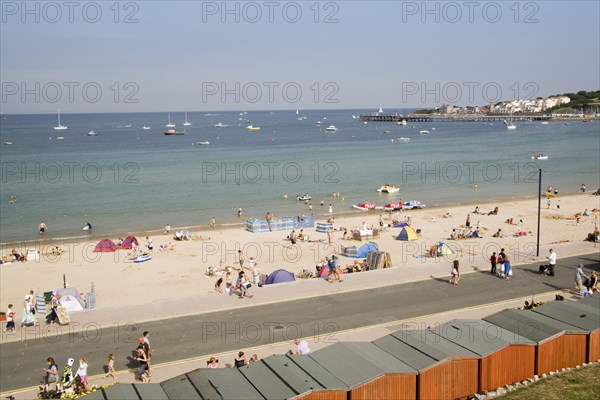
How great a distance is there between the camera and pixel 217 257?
2958cm

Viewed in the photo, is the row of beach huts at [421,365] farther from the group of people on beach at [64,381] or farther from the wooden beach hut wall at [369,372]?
the group of people on beach at [64,381]

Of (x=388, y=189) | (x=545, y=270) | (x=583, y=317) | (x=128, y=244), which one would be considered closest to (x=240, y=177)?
(x=388, y=189)

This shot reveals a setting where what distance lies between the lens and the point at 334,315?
61.1 ft

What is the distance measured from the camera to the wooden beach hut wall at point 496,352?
42.7ft

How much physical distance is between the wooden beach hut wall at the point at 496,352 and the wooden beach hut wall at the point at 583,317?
5.88ft

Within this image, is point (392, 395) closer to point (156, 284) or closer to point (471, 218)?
point (156, 284)

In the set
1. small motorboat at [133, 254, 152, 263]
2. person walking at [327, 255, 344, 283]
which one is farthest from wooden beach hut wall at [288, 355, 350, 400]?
small motorboat at [133, 254, 152, 263]

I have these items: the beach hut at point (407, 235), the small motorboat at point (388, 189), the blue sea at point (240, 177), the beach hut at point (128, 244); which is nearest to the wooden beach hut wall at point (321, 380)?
the beach hut at point (407, 235)

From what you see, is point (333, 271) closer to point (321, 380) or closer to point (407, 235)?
point (321, 380)

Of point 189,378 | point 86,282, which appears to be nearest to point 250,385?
point 189,378

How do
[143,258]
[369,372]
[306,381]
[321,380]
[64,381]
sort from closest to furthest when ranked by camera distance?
[306,381] < [321,380] < [369,372] < [64,381] < [143,258]

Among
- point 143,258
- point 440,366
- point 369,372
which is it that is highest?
point 369,372

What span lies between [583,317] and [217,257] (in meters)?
18.4

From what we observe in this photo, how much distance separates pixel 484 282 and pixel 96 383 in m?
14.0
